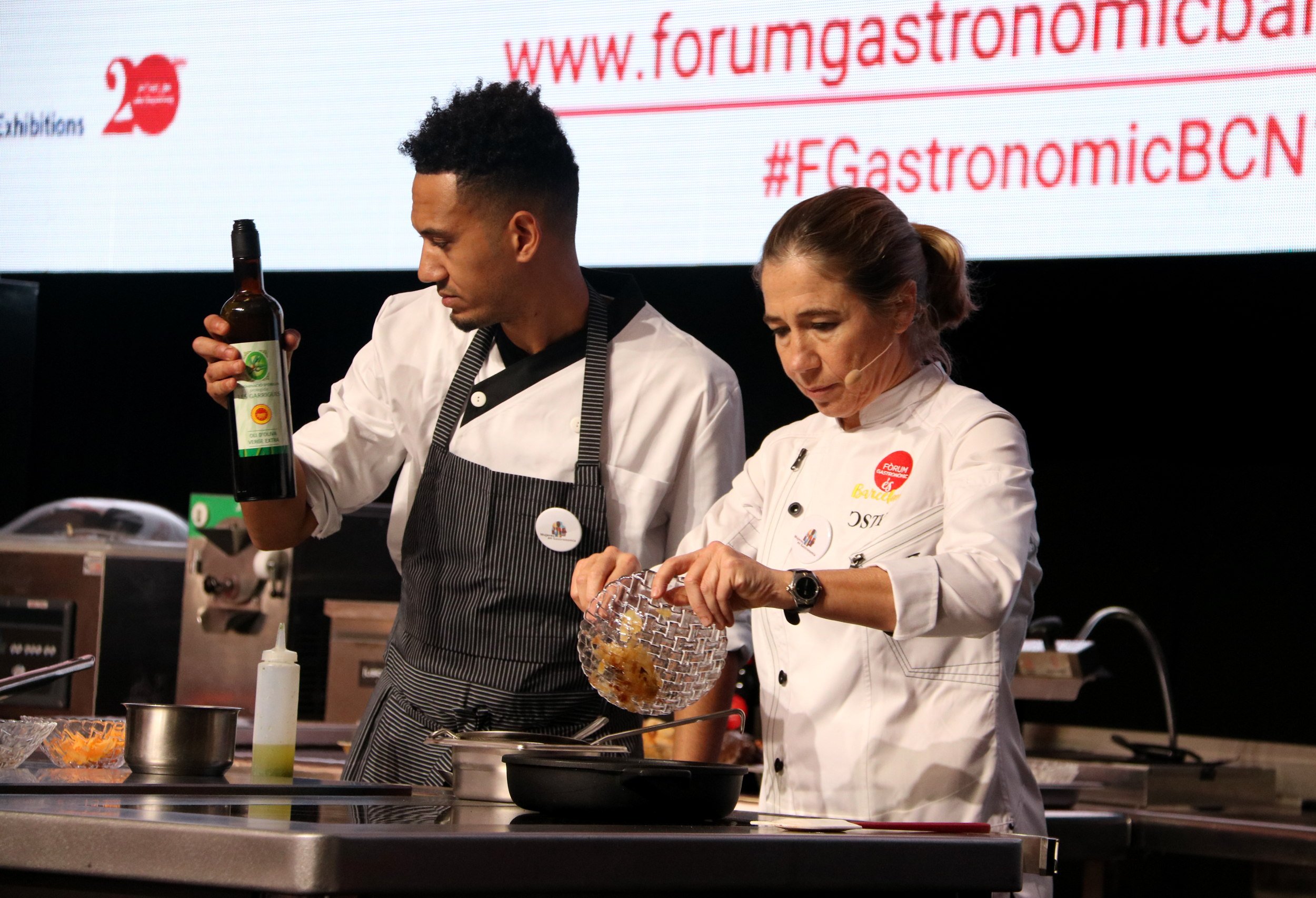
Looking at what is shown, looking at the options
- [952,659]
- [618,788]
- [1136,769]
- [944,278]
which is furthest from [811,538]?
[1136,769]

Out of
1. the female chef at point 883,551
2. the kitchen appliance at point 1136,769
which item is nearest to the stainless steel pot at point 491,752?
the female chef at point 883,551

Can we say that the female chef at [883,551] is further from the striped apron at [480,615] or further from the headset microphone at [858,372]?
the striped apron at [480,615]

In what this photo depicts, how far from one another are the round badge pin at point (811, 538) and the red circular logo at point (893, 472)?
0.07 meters

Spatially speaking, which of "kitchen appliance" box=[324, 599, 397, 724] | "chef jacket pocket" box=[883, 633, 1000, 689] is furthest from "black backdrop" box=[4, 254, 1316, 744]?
"chef jacket pocket" box=[883, 633, 1000, 689]

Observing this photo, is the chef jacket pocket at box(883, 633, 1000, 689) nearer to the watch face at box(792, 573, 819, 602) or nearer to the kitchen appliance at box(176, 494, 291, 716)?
the watch face at box(792, 573, 819, 602)

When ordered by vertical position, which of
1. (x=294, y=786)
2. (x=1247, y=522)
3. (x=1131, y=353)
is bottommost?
(x=294, y=786)

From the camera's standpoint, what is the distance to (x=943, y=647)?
1659mm

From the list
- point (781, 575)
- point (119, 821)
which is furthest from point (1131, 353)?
point (119, 821)

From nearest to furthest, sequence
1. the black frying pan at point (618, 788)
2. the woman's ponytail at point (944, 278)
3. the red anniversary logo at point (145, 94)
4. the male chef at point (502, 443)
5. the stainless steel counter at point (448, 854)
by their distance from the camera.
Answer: the stainless steel counter at point (448, 854)
the black frying pan at point (618, 788)
the woman's ponytail at point (944, 278)
the male chef at point (502, 443)
the red anniversary logo at point (145, 94)

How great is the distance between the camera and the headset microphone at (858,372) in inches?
69.9

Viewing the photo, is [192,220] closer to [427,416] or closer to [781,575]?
[427,416]

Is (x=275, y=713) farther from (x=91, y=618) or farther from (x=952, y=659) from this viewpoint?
(x=91, y=618)

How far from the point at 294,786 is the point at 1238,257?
7.95ft

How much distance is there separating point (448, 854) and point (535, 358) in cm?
111
